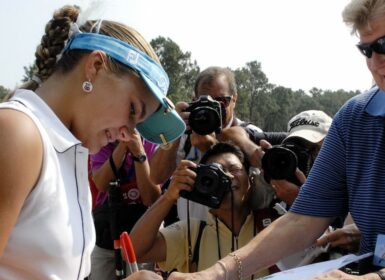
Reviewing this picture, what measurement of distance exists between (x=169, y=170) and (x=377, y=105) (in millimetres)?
1747

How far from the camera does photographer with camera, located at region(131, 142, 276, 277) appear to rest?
8.83 ft

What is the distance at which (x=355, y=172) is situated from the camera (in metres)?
1.85

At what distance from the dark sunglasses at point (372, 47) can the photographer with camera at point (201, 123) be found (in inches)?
53.1

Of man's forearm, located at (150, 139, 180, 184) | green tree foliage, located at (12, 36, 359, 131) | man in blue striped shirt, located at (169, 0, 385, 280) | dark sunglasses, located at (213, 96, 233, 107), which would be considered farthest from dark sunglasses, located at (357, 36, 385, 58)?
green tree foliage, located at (12, 36, 359, 131)

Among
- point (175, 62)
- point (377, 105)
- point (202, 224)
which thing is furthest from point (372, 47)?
point (175, 62)

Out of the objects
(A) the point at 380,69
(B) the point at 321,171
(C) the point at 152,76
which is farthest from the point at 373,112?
(C) the point at 152,76

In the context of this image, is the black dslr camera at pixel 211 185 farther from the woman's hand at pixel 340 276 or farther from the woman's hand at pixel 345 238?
the woman's hand at pixel 340 276

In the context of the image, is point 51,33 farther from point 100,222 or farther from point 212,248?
point 100,222

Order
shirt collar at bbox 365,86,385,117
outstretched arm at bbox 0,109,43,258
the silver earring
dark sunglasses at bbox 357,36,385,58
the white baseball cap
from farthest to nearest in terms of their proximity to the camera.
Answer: the white baseball cap → shirt collar at bbox 365,86,385,117 → dark sunglasses at bbox 357,36,385,58 → the silver earring → outstretched arm at bbox 0,109,43,258

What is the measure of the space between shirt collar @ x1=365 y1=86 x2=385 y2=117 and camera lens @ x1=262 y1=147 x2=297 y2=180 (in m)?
0.78

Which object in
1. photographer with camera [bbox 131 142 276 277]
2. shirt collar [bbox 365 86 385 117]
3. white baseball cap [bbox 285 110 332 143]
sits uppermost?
shirt collar [bbox 365 86 385 117]

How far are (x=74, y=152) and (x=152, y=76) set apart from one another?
34cm

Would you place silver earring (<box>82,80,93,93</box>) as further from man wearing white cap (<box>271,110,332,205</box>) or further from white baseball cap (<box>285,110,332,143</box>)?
white baseball cap (<box>285,110,332,143</box>)

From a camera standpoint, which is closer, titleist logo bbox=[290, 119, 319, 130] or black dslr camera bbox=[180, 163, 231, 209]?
black dslr camera bbox=[180, 163, 231, 209]
